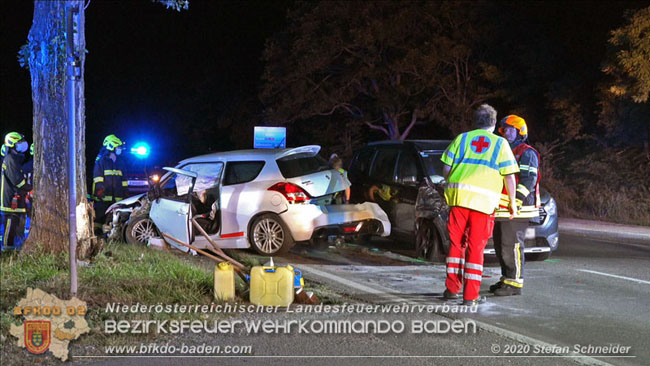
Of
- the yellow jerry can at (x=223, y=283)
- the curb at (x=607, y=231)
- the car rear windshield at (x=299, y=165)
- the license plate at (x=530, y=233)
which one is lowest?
the curb at (x=607, y=231)

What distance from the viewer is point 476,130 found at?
24.2ft

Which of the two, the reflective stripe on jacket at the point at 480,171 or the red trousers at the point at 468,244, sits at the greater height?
the reflective stripe on jacket at the point at 480,171

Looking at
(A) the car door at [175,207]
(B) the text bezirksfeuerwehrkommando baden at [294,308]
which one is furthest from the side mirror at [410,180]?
(B) the text bezirksfeuerwehrkommando baden at [294,308]

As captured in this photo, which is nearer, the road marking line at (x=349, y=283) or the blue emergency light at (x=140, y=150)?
the road marking line at (x=349, y=283)

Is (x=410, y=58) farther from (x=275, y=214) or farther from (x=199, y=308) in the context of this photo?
(x=199, y=308)

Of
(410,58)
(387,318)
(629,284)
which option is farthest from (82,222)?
(410,58)

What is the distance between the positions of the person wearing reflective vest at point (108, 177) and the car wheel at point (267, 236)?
11.2ft

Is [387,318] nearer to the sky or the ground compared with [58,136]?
nearer to the ground

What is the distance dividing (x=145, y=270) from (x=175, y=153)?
1575 inches

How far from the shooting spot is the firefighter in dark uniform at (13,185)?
36.1ft

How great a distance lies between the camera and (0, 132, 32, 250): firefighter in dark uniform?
11.0m

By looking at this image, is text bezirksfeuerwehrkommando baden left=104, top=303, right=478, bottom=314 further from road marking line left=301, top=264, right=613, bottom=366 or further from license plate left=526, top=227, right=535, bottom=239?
license plate left=526, top=227, right=535, bottom=239

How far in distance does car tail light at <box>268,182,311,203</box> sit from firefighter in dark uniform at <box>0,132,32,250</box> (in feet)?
12.3

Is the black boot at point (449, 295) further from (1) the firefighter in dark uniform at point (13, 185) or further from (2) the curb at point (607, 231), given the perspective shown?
(2) the curb at point (607, 231)
